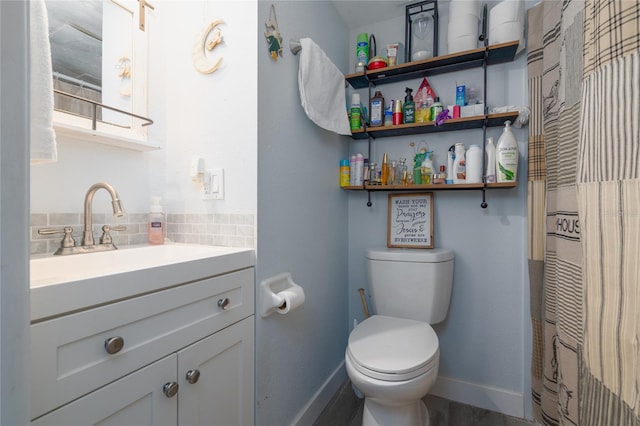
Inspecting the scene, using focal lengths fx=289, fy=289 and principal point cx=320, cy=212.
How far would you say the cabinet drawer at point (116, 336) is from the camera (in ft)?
1.70

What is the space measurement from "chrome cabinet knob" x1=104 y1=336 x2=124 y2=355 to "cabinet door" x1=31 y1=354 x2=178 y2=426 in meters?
0.08

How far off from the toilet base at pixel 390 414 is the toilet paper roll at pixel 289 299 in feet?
1.73

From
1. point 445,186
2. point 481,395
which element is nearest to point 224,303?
point 445,186

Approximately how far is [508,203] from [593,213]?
110 cm

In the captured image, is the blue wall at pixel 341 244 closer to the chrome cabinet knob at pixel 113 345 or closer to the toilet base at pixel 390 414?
the toilet base at pixel 390 414

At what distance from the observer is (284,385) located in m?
1.22

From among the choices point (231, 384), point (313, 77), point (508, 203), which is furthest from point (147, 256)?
point (508, 203)

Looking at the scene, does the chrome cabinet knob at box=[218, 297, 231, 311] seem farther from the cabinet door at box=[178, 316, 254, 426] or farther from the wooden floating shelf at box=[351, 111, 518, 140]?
the wooden floating shelf at box=[351, 111, 518, 140]

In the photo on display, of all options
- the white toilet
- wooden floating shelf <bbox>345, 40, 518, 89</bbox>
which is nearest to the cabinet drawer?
the white toilet

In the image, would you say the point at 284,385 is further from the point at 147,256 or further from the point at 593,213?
the point at 593,213

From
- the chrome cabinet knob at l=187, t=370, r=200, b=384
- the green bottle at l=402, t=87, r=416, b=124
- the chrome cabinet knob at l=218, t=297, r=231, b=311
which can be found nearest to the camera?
the chrome cabinet knob at l=187, t=370, r=200, b=384

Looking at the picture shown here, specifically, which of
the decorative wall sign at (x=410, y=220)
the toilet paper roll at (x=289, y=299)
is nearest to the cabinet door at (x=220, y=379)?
the toilet paper roll at (x=289, y=299)

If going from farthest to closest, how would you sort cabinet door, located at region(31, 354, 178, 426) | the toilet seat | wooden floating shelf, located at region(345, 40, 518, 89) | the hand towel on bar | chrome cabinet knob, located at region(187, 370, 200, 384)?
wooden floating shelf, located at region(345, 40, 518, 89)
the toilet seat
chrome cabinet knob, located at region(187, 370, 200, 384)
the hand towel on bar
cabinet door, located at region(31, 354, 178, 426)

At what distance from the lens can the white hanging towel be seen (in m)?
1.28
